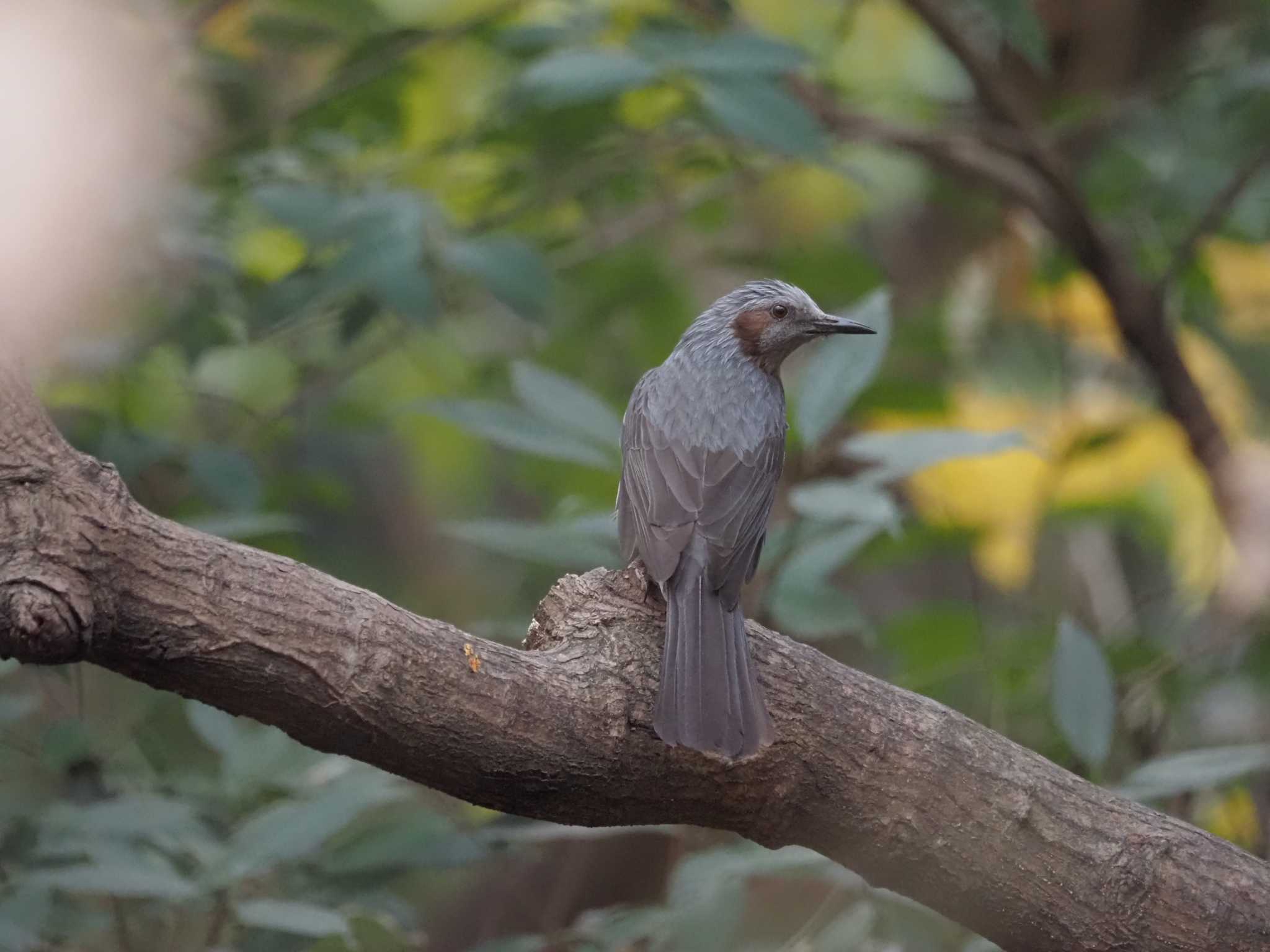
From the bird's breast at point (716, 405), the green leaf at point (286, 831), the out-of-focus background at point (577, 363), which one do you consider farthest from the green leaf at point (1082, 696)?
the green leaf at point (286, 831)

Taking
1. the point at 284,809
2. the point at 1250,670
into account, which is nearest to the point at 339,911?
the point at 284,809

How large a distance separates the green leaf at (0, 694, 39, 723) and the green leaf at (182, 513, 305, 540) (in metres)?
0.54

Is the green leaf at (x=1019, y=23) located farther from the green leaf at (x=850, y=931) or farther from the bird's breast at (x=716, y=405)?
the green leaf at (x=850, y=931)

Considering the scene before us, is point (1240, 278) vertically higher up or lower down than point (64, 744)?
higher up

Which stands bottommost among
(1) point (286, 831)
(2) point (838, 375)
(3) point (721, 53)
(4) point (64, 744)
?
(1) point (286, 831)

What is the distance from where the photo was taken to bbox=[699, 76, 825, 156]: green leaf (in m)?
3.56

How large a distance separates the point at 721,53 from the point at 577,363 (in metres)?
1.79

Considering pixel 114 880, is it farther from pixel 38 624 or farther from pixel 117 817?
pixel 38 624

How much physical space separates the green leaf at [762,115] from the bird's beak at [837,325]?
0.46 meters

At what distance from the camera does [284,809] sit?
288 centimetres

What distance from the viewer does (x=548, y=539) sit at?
3.40 m

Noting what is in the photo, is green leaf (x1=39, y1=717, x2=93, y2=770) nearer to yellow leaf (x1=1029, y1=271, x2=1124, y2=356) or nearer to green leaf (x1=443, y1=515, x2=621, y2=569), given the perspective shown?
green leaf (x1=443, y1=515, x2=621, y2=569)

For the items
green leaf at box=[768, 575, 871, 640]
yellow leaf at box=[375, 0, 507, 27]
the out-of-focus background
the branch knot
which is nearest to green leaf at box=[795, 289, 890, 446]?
the out-of-focus background

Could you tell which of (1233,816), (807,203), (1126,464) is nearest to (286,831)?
(1233,816)
